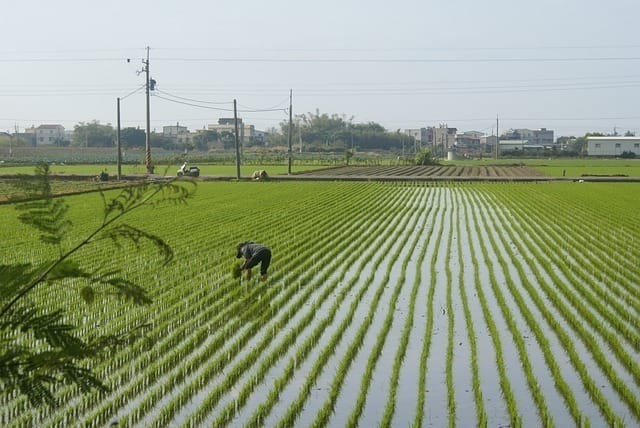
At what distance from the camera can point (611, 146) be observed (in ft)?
262

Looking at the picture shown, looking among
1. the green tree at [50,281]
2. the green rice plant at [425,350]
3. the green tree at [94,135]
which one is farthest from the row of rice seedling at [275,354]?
the green tree at [94,135]

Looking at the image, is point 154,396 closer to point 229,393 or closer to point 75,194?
point 229,393

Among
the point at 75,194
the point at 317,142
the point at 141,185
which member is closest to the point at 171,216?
the point at 75,194

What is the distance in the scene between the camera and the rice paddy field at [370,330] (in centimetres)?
573

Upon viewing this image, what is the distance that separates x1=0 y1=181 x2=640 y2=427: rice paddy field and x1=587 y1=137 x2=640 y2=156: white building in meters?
65.6

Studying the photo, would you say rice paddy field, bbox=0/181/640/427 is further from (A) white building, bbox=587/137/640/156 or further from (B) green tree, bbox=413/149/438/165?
(A) white building, bbox=587/137/640/156

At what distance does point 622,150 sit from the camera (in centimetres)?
7938

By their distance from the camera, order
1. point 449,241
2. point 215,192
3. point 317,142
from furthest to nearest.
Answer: point 317,142 → point 215,192 → point 449,241

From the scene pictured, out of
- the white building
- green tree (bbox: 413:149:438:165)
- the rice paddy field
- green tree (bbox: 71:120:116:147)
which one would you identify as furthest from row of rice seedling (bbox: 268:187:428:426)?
green tree (bbox: 71:120:116:147)

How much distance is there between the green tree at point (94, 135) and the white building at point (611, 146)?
4917 centimetres

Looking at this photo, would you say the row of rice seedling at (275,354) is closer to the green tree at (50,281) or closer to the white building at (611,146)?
the green tree at (50,281)

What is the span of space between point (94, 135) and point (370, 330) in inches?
3578

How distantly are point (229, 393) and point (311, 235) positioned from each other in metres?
9.96

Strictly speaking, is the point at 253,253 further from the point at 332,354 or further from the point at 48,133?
the point at 48,133
